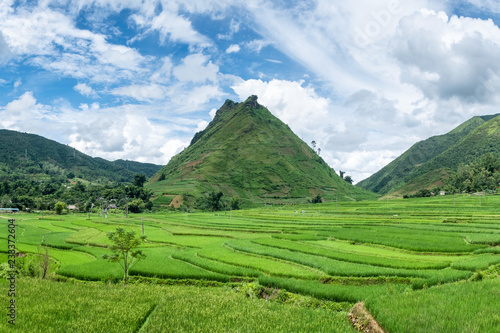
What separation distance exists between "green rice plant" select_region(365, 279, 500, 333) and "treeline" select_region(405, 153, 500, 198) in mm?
113494

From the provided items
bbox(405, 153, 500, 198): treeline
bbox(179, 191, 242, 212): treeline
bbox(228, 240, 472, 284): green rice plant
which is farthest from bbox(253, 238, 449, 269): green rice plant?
bbox(405, 153, 500, 198): treeline

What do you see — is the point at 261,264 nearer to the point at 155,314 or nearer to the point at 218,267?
the point at 218,267

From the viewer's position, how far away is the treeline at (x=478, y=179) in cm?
Answer: 10981

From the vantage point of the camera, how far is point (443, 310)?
421 inches

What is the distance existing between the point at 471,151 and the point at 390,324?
207643mm

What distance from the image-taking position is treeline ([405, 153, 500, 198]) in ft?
360

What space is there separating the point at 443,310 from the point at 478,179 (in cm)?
12685

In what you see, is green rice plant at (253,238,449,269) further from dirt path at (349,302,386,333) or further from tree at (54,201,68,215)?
tree at (54,201,68,215)

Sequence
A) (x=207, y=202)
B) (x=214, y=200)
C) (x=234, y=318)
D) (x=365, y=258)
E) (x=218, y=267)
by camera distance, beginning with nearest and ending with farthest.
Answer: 1. (x=234, y=318)
2. (x=218, y=267)
3. (x=365, y=258)
4. (x=214, y=200)
5. (x=207, y=202)

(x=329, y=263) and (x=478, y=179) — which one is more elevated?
(x=478, y=179)

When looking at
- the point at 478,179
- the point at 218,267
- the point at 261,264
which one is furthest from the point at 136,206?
the point at 478,179

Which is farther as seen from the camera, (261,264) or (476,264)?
(261,264)

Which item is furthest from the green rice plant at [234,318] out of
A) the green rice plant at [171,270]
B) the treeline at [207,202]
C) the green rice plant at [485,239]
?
the treeline at [207,202]

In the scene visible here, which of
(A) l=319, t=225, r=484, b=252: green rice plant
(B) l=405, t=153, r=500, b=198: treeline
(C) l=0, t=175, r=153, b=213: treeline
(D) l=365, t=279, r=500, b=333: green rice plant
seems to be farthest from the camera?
(C) l=0, t=175, r=153, b=213: treeline
